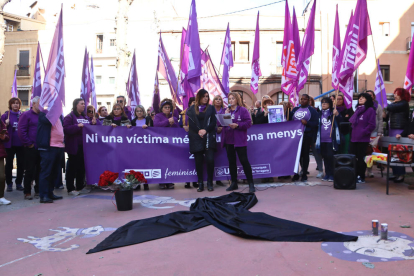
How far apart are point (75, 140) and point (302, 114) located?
490cm

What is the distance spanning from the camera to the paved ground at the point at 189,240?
3516mm

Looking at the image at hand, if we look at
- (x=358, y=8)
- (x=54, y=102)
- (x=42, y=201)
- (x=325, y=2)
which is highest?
(x=325, y=2)

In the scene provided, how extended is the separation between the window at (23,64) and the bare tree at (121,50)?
25.9m

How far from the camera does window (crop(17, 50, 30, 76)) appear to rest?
3878 cm

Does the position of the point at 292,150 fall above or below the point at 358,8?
below

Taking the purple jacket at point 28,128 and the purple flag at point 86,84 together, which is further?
the purple flag at point 86,84

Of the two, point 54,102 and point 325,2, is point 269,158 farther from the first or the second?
point 325,2

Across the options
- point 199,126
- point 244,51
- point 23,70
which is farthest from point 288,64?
point 23,70

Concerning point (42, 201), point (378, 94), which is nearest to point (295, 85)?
point (378, 94)

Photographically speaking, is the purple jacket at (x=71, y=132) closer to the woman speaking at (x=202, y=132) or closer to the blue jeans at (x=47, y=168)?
the blue jeans at (x=47, y=168)

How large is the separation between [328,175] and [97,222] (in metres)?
5.38

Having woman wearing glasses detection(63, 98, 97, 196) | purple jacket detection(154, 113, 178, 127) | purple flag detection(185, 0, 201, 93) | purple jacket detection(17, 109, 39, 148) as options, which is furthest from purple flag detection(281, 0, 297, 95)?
purple jacket detection(17, 109, 39, 148)

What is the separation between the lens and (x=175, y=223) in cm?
499

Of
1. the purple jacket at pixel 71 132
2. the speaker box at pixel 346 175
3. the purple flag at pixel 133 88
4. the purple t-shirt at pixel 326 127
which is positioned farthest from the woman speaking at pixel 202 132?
the purple flag at pixel 133 88
